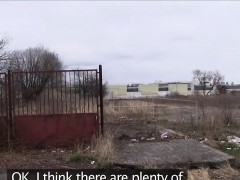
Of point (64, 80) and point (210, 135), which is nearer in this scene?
point (64, 80)

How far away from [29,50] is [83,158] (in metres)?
57.7

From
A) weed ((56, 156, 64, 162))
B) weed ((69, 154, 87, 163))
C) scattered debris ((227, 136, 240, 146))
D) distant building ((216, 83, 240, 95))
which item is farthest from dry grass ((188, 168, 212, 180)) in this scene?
distant building ((216, 83, 240, 95))

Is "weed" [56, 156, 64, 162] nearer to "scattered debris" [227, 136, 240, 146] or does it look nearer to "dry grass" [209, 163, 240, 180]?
"dry grass" [209, 163, 240, 180]

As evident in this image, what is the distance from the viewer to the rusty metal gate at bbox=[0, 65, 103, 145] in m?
13.3

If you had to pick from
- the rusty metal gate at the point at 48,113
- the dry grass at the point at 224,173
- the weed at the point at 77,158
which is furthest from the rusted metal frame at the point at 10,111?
the dry grass at the point at 224,173

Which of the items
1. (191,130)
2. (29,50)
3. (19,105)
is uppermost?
(29,50)

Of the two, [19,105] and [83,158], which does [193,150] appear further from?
[19,105]

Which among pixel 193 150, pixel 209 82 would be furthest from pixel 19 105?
pixel 209 82

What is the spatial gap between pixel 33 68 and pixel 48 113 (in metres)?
47.1

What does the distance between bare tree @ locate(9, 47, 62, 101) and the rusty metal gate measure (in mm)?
32

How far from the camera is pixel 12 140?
13.2m

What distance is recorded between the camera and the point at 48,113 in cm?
1398

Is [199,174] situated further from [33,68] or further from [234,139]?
[33,68]

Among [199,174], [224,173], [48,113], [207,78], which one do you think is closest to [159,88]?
[207,78]
